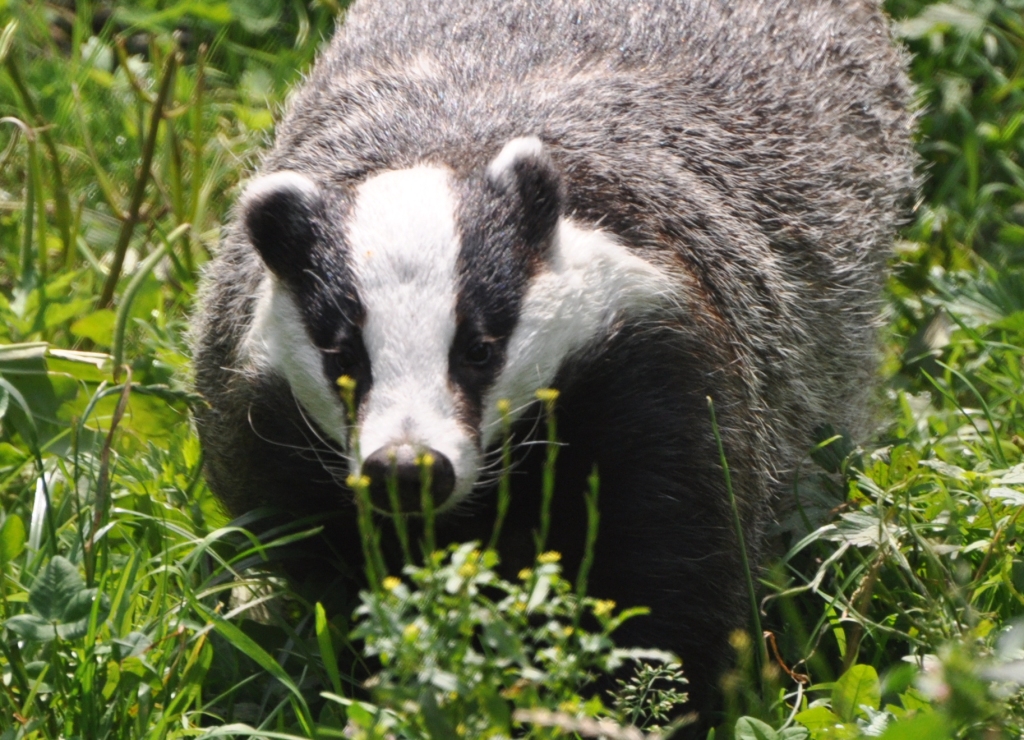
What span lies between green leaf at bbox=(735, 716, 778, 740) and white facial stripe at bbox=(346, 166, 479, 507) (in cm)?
73

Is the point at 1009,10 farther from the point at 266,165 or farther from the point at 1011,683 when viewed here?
the point at 1011,683

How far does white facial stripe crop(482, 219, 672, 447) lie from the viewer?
10.1ft

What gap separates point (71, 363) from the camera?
4.30m

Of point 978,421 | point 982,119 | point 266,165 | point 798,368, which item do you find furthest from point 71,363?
point 982,119

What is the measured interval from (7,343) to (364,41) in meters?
1.45

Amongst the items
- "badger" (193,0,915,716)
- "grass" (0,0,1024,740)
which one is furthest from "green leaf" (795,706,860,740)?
"badger" (193,0,915,716)

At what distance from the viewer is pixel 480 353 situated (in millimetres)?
3031

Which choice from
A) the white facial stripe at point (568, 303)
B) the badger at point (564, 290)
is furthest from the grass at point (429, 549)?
the white facial stripe at point (568, 303)

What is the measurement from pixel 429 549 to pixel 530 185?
1.16 meters

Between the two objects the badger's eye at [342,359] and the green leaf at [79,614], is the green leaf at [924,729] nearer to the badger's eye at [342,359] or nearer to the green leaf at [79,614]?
the badger's eye at [342,359]

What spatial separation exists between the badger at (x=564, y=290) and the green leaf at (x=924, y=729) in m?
0.91

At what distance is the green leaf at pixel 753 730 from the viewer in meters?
2.89

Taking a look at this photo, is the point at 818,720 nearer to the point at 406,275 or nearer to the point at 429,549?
the point at 429,549

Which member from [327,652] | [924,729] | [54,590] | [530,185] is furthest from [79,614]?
[924,729]
